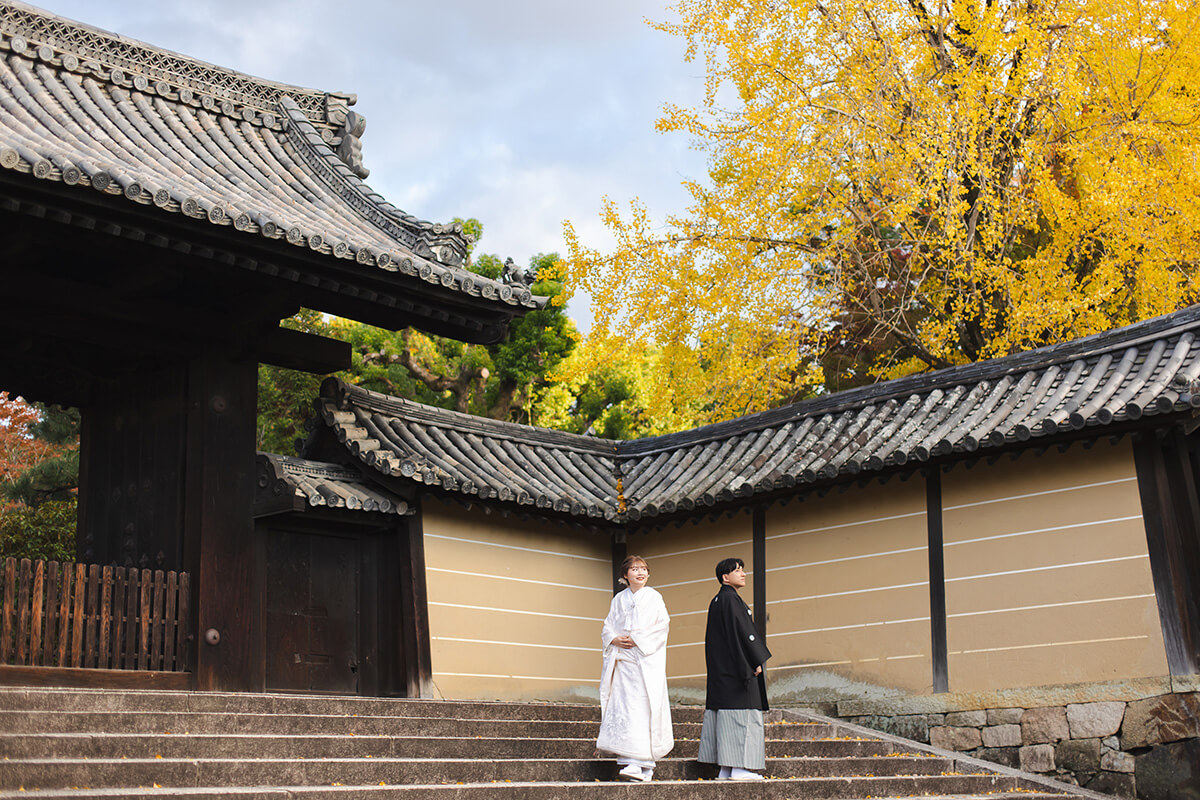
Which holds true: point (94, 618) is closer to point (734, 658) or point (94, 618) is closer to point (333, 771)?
point (333, 771)

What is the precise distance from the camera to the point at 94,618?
9188mm

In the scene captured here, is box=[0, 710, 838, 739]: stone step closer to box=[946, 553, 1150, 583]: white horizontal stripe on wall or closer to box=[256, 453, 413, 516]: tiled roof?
box=[256, 453, 413, 516]: tiled roof

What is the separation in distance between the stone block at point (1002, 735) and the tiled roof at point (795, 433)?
98.1 inches

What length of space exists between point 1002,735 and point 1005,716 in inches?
6.7

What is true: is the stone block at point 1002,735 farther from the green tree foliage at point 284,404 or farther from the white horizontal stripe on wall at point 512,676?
the green tree foliage at point 284,404

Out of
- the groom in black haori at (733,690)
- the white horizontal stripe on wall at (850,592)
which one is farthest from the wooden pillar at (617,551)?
the groom in black haori at (733,690)

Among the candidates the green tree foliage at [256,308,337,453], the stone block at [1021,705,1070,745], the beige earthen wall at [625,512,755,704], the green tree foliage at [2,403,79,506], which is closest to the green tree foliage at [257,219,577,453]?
the green tree foliage at [256,308,337,453]

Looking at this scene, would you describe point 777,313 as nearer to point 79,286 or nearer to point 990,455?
point 990,455

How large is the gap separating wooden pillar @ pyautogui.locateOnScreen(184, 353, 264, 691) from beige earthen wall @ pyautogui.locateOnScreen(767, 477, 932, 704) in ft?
18.1

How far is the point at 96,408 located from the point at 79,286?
2031 mm

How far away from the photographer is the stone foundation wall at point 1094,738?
9.56 metres

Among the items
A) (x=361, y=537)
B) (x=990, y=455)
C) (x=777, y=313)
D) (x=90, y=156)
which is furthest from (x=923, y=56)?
(x=90, y=156)

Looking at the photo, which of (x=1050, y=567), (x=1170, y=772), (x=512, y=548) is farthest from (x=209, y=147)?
(x=1170, y=772)

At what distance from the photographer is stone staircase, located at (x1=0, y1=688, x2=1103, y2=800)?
6.20 meters
